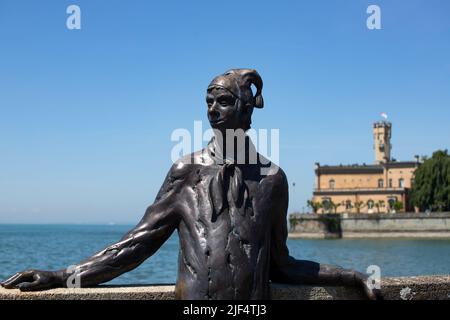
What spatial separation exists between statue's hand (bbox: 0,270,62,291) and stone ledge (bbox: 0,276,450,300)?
3cm

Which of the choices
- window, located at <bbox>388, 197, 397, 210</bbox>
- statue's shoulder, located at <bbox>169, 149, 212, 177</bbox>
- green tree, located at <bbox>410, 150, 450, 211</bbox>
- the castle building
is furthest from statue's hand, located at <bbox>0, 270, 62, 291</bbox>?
window, located at <bbox>388, 197, 397, 210</bbox>

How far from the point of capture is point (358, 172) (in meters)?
97.2

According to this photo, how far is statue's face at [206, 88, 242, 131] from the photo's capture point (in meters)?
3.84

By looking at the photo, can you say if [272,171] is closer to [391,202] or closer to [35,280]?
[35,280]

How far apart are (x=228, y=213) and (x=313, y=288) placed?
76 centimetres

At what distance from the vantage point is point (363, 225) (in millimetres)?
80188

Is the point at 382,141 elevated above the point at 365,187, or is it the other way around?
the point at 382,141

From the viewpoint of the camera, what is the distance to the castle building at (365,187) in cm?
9206

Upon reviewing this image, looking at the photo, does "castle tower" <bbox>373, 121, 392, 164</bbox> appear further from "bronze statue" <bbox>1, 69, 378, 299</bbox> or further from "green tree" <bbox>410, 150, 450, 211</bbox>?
"bronze statue" <bbox>1, 69, 378, 299</bbox>

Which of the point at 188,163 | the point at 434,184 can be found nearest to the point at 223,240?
the point at 188,163

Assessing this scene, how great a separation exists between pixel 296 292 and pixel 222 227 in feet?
2.20
